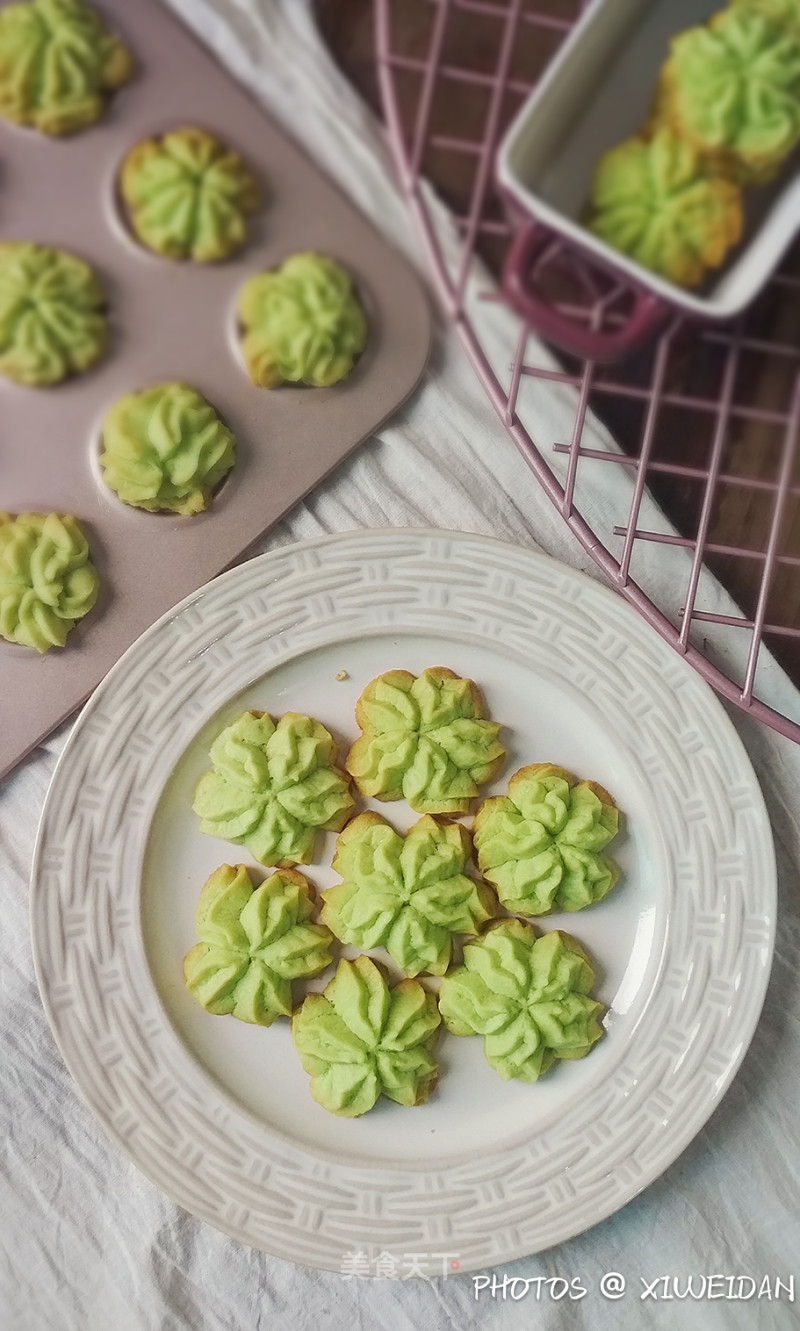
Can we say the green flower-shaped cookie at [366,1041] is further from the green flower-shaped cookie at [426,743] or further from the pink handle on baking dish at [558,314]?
the pink handle on baking dish at [558,314]

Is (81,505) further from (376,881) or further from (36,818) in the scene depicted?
(376,881)

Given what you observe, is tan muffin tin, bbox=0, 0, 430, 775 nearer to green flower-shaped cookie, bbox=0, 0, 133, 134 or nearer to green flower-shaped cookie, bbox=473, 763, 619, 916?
green flower-shaped cookie, bbox=0, 0, 133, 134

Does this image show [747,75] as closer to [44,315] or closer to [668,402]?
[668,402]

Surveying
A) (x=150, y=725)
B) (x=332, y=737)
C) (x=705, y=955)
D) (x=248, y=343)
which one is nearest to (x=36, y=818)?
(x=150, y=725)

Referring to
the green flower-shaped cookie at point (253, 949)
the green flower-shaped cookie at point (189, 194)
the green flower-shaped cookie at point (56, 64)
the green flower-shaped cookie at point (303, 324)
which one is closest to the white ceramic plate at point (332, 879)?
the green flower-shaped cookie at point (253, 949)

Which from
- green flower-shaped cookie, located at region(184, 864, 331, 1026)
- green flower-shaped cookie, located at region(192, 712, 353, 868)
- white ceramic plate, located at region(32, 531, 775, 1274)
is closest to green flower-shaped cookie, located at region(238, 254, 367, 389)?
white ceramic plate, located at region(32, 531, 775, 1274)

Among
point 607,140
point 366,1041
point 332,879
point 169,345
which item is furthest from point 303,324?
point 366,1041
